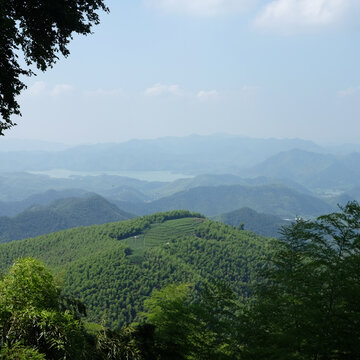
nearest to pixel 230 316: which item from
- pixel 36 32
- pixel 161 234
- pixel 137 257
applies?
pixel 36 32

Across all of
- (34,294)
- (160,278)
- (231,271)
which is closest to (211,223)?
(231,271)

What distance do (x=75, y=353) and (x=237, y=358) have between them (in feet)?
35.1

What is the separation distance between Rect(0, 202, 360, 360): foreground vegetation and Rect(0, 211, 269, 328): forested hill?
65.0 metres

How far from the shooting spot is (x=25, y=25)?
30.5ft

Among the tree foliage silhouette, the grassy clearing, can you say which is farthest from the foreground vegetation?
the grassy clearing

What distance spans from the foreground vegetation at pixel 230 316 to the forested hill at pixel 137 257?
6502cm

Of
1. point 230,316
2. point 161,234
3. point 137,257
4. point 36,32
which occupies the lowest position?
point 137,257

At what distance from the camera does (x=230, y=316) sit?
16531 mm

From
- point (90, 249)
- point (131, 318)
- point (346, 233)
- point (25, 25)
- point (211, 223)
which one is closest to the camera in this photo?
point (25, 25)

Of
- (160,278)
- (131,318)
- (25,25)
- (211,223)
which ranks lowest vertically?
(131,318)

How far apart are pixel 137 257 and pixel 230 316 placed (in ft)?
338

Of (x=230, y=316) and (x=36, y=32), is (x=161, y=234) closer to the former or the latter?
(x=230, y=316)

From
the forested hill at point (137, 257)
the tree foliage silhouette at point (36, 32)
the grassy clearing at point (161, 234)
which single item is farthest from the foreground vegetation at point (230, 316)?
the grassy clearing at point (161, 234)

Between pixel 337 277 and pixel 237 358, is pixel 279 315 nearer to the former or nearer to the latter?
pixel 237 358
